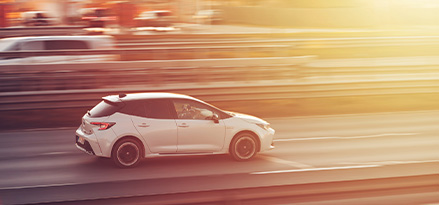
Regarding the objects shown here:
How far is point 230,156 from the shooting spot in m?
12.0

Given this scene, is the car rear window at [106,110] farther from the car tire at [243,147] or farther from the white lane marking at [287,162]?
the white lane marking at [287,162]

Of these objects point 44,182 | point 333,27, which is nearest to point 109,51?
point 44,182

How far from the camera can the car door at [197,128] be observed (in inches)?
442

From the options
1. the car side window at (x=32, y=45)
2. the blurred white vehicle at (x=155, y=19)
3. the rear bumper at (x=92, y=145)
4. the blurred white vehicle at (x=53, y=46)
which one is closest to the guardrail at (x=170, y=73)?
the blurred white vehicle at (x=53, y=46)

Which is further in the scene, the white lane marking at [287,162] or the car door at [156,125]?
the white lane marking at [287,162]

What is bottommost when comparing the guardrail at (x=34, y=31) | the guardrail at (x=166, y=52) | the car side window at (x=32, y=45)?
the guardrail at (x=166, y=52)

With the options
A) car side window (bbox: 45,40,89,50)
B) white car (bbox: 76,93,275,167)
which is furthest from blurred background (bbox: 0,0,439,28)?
white car (bbox: 76,93,275,167)

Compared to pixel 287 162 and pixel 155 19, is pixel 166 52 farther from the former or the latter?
pixel 155 19

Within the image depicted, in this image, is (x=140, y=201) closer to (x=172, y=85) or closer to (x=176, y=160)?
(x=176, y=160)

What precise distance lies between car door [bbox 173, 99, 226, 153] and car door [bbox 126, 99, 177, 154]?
0.13m

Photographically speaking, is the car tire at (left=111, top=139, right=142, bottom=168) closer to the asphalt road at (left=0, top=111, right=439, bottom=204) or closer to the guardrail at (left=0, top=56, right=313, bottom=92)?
the asphalt road at (left=0, top=111, right=439, bottom=204)

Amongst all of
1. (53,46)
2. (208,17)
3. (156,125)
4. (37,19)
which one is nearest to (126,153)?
(156,125)

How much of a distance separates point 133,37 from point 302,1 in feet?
92.8

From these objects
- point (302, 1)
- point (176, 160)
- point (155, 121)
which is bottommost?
point (176, 160)
